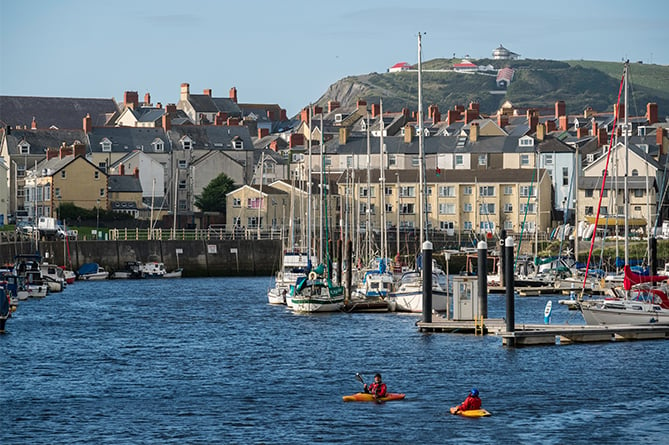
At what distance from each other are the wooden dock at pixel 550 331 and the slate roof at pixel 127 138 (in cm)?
9446

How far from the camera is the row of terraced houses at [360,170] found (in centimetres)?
12975

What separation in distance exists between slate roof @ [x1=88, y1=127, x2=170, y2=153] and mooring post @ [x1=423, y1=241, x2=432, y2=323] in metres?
93.8

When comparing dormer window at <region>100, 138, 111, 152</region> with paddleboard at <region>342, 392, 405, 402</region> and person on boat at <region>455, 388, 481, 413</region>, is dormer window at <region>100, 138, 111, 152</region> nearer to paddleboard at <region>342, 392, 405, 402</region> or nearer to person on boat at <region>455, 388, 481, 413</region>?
paddleboard at <region>342, 392, 405, 402</region>

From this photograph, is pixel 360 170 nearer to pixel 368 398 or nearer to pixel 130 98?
pixel 130 98

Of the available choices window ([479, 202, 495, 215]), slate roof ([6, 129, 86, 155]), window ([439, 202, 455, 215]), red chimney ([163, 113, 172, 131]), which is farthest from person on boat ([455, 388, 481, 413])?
red chimney ([163, 113, 172, 131])

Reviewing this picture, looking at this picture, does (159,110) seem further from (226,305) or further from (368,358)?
(368,358)

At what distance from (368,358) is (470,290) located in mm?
6501

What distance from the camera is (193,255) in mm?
115000

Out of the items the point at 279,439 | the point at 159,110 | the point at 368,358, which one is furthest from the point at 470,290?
the point at 159,110

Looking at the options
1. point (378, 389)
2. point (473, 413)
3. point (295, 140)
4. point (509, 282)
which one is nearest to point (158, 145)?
point (295, 140)

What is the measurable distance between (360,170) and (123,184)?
23.4 meters

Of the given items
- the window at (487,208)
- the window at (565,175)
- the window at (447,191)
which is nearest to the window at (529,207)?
the window at (487,208)

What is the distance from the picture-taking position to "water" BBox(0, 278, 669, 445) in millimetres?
39844

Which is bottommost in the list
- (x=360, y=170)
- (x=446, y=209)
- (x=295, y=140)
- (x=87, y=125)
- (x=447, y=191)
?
(x=446, y=209)
